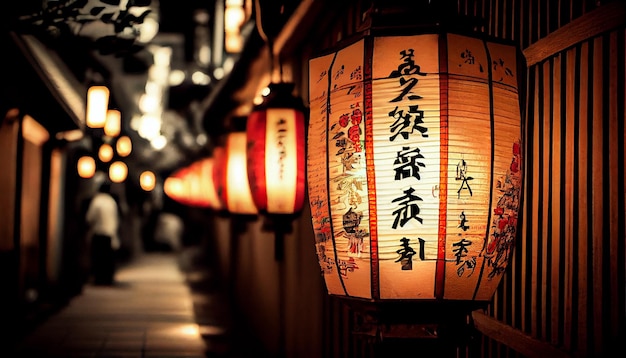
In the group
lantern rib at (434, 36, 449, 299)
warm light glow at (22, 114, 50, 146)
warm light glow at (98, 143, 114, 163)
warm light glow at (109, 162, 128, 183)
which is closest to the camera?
lantern rib at (434, 36, 449, 299)

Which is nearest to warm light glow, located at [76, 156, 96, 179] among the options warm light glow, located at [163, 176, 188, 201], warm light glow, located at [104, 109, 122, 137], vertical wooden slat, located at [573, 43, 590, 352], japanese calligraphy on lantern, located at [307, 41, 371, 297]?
warm light glow, located at [104, 109, 122, 137]

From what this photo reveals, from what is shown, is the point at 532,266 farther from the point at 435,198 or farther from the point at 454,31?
the point at 454,31

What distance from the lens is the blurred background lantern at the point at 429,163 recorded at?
400 centimetres

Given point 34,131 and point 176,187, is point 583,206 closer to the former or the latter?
point 34,131

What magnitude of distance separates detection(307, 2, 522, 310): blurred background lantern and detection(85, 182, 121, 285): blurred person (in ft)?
73.3

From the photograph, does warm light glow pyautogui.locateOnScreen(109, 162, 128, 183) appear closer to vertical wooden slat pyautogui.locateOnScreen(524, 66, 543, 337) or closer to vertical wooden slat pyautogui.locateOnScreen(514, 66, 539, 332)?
vertical wooden slat pyautogui.locateOnScreen(514, 66, 539, 332)

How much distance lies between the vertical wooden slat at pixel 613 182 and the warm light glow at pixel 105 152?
981 inches

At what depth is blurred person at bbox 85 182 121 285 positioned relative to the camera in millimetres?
25203

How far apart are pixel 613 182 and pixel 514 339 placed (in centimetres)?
159

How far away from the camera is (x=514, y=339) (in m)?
4.83

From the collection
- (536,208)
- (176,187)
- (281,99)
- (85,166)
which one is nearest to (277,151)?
(281,99)

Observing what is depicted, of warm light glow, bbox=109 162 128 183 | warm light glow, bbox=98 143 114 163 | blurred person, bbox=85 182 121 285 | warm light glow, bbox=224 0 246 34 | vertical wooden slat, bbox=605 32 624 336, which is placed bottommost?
blurred person, bbox=85 182 121 285

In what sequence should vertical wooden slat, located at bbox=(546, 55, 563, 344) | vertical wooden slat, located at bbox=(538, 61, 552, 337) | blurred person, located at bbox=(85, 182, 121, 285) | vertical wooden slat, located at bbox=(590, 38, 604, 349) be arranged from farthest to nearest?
1. blurred person, located at bbox=(85, 182, 121, 285)
2. vertical wooden slat, located at bbox=(538, 61, 552, 337)
3. vertical wooden slat, located at bbox=(546, 55, 563, 344)
4. vertical wooden slat, located at bbox=(590, 38, 604, 349)

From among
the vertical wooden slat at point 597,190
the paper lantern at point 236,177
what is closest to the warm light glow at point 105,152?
the paper lantern at point 236,177
